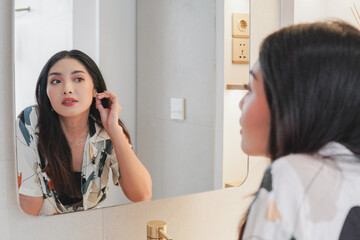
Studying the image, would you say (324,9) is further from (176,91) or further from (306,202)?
(306,202)

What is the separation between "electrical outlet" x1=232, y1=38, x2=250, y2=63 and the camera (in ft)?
3.75

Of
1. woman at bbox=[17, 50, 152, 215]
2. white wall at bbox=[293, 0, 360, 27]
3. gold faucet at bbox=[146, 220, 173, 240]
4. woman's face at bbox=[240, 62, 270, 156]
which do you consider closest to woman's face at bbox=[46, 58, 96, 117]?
woman at bbox=[17, 50, 152, 215]

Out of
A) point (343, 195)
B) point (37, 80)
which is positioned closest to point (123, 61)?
point (37, 80)

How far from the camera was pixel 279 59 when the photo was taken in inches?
22.7

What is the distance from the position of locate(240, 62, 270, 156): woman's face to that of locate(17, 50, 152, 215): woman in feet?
1.30

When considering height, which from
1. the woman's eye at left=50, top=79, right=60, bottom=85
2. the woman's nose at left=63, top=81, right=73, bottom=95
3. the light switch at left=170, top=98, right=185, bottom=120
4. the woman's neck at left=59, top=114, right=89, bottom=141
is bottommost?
the woman's neck at left=59, top=114, right=89, bottom=141

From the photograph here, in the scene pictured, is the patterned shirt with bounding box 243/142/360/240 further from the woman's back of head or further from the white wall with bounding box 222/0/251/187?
the white wall with bounding box 222/0/251/187

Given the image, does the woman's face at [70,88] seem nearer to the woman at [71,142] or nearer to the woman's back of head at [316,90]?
the woman at [71,142]

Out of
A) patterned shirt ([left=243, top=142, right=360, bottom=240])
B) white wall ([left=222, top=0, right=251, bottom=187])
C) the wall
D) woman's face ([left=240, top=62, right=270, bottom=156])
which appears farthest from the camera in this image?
white wall ([left=222, top=0, right=251, bottom=187])

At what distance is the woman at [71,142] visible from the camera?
87 cm

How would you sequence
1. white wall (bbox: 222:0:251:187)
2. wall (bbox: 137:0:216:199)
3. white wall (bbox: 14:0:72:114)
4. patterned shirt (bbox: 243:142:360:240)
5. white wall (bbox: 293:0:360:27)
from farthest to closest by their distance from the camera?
white wall (bbox: 293:0:360:27)
white wall (bbox: 222:0:251:187)
wall (bbox: 137:0:216:199)
white wall (bbox: 14:0:72:114)
patterned shirt (bbox: 243:142:360:240)

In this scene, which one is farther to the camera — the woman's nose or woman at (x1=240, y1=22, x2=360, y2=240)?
the woman's nose

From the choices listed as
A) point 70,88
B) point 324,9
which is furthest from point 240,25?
point 70,88

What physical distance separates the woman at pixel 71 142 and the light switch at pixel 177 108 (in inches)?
5.4
